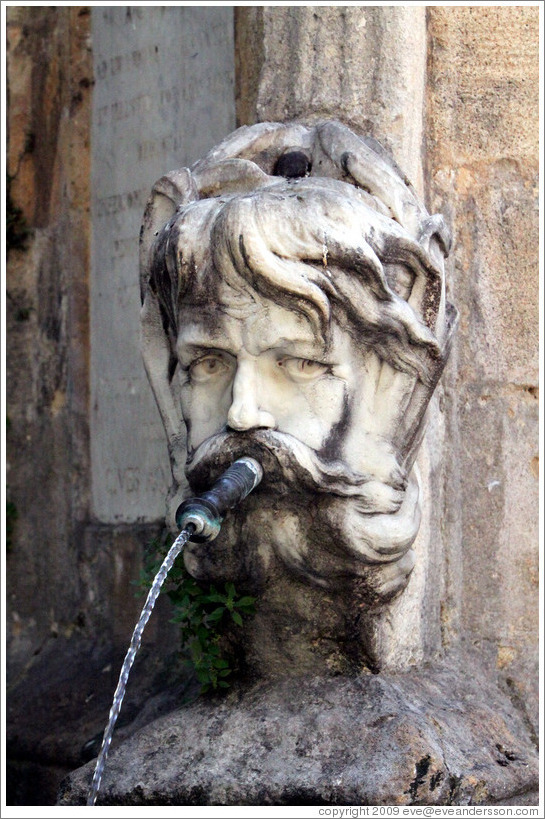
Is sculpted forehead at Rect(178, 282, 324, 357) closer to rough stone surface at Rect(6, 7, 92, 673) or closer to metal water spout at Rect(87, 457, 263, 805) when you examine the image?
metal water spout at Rect(87, 457, 263, 805)

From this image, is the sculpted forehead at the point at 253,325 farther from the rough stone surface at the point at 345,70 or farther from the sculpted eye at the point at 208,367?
the rough stone surface at the point at 345,70

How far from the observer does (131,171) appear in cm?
414

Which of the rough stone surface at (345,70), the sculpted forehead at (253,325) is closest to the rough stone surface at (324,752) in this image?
the sculpted forehead at (253,325)

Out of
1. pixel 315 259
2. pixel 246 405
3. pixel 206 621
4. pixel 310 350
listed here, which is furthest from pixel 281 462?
pixel 206 621

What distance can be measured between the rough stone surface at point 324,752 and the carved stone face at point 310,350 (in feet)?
0.83

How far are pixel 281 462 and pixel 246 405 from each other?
133 mm

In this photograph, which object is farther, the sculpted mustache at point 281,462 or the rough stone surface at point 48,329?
the rough stone surface at point 48,329

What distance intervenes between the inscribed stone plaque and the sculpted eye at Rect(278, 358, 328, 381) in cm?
123

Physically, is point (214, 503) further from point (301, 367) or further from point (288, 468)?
point (301, 367)

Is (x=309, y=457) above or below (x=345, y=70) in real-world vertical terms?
below

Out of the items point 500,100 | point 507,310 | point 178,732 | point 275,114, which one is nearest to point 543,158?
point 500,100

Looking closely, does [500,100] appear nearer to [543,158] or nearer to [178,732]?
[543,158]

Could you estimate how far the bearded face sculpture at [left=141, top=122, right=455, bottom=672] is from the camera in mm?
2662

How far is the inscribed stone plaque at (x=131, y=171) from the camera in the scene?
389 centimetres
